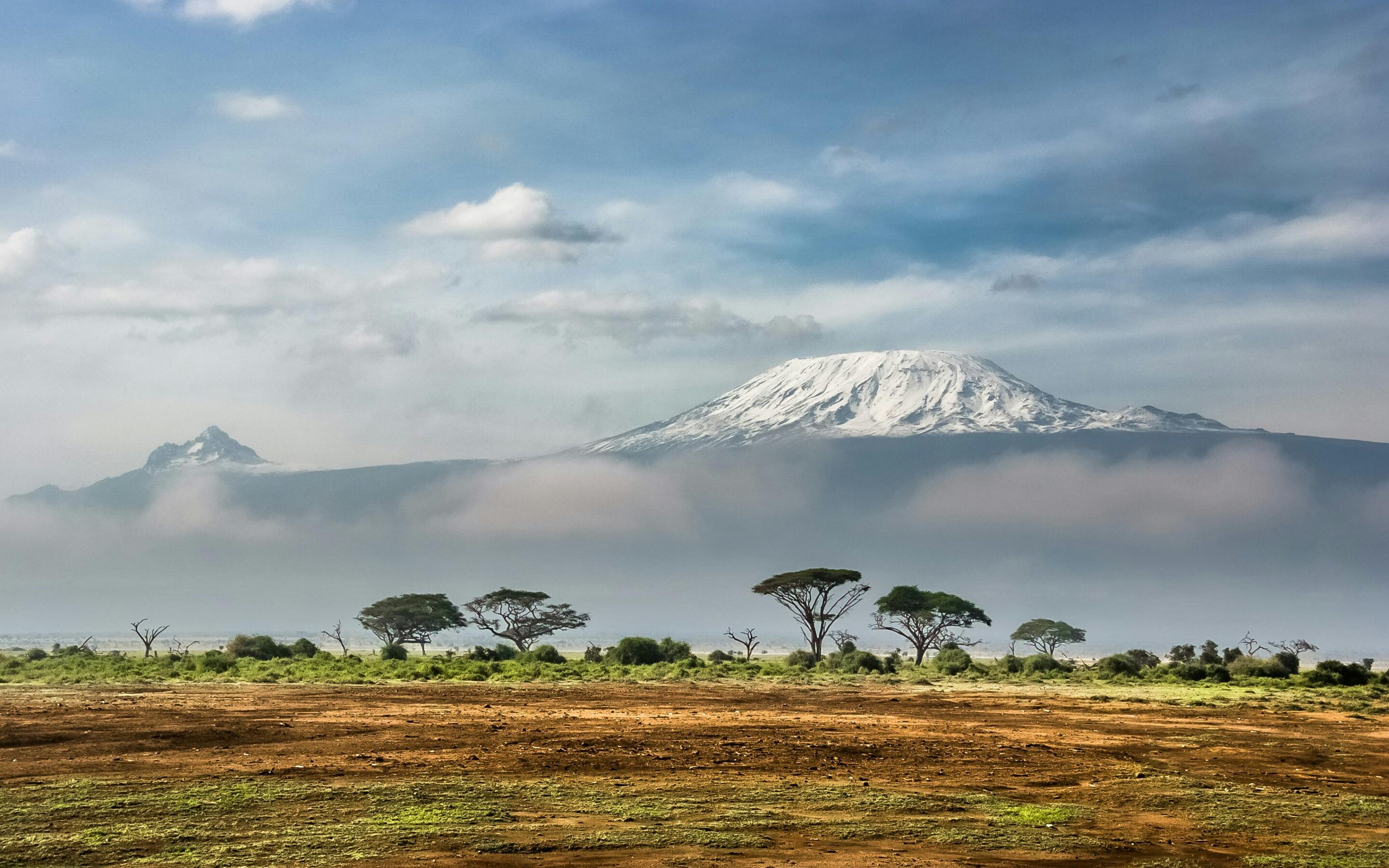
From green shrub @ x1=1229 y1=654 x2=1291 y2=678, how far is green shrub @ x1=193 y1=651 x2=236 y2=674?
4312 centimetres

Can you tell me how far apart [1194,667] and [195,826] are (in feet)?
153

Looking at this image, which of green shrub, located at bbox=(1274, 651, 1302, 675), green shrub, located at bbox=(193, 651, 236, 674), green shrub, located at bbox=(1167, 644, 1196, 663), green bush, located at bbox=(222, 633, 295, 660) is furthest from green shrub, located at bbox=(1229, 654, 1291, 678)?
green bush, located at bbox=(222, 633, 295, 660)

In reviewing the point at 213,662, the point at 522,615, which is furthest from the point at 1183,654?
the point at 213,662

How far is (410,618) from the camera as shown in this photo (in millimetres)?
100625

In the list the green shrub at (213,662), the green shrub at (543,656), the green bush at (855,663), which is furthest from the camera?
the green shrub at (543,656)

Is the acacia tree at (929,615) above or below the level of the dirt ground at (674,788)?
above

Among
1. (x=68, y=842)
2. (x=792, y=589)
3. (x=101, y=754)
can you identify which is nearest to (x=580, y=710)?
(x=101, y=754)

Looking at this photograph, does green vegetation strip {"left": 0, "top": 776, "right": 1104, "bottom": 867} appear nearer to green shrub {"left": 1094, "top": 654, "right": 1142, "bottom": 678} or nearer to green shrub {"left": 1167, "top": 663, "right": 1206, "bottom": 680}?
green shrub {"left": 1167, "top": 663, "right": 1206, "bottom": 680}

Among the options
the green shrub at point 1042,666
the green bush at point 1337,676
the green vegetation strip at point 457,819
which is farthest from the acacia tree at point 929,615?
the green vegetation strip at point 457,819

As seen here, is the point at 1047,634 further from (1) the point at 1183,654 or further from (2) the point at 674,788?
(2) the point at 674,788

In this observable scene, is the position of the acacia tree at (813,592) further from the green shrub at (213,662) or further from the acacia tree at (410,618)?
the green shrub at (213,662)

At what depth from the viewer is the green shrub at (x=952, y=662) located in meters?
60.3

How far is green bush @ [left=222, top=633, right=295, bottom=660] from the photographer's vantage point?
64.6m

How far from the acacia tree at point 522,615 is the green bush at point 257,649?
88.0ft
